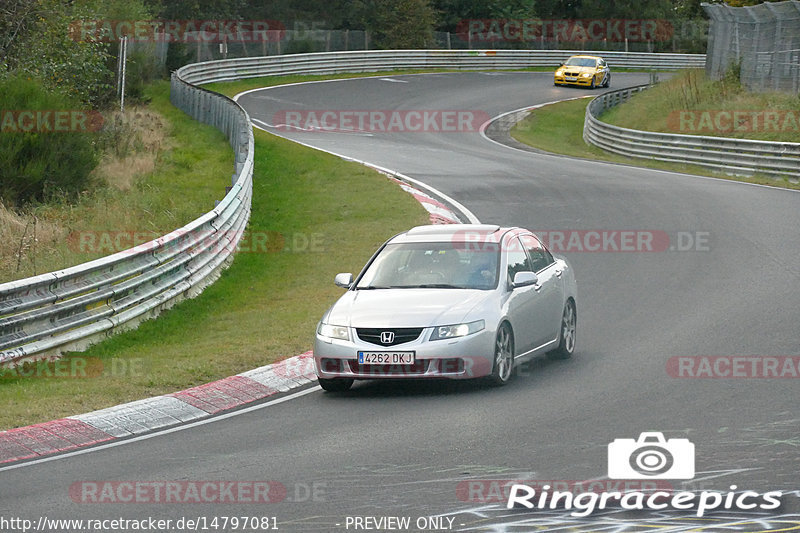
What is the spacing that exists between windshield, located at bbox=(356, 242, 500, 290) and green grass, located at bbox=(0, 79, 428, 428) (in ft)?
4.61

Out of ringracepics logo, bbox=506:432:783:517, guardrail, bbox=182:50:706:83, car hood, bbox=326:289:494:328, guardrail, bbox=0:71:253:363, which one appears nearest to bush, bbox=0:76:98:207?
guardrail, bbox=0:71:253:363

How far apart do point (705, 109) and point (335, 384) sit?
30631 millimetres

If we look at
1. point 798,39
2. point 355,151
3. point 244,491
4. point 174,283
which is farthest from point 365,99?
point 244,491

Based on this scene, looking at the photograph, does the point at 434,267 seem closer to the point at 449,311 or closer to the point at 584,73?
the point at 449,311

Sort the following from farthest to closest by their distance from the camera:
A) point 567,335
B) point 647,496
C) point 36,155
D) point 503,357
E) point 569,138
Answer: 1. point 569,138
2. point 36,155
3. point 567,335
4. point 503,357
5. point 647,496

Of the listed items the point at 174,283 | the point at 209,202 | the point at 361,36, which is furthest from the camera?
the point at 361,36

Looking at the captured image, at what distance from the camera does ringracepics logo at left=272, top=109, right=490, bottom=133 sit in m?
41.5

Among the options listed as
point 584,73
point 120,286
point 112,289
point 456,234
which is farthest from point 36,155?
point 584,73

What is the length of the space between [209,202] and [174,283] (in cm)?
919

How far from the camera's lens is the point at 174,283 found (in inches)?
640

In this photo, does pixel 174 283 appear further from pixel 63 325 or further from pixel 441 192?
pixel 441 192

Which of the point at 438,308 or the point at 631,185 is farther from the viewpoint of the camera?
the point at 631,185

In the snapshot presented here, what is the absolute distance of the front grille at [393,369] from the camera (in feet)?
35.6

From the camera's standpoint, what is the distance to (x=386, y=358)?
1085cm
